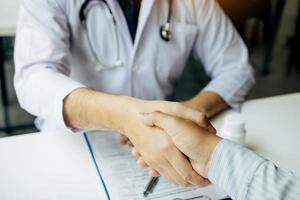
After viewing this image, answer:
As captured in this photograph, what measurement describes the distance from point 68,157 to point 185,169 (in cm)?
30

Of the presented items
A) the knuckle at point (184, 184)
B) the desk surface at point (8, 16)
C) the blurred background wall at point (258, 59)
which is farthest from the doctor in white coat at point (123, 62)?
the blurred background wall at point (258, 59)

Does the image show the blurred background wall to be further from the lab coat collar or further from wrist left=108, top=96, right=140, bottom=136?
wrist left=108, top=96, right=140, bottom=136

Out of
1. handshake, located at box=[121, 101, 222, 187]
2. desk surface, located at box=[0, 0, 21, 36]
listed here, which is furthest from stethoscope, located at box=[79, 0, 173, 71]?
desk surface, located at box=[0, 0, 21, 36]

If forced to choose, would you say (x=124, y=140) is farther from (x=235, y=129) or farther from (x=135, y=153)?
(x=235, y=129)

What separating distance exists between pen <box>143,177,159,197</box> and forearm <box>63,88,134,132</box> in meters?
0.15

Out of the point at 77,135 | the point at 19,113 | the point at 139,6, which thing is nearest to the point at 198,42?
the point at 139,6

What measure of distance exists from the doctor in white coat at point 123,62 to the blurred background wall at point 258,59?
78 centimetres

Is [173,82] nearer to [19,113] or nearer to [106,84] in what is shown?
[106,84]

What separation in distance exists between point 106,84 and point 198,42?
0.36 metres

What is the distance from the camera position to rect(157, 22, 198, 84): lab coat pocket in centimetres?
121

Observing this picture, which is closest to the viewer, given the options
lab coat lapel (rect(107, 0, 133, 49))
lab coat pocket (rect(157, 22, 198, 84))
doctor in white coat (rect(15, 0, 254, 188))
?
doctor in white coat (rect(15, 0, 254, 188))

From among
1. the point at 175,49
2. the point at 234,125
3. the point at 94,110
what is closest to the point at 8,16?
the point at 175,49

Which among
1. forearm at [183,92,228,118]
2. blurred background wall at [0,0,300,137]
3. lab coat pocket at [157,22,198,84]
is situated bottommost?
blurred background wall at [0,0,300,137]

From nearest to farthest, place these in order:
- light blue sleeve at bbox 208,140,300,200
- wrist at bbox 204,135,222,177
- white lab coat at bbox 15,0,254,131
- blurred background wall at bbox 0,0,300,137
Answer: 1. light blue sleeve at bbox 208,140,300,200
2. wrist at bbox 204,135,222,177
3. white lab coat at bbox 15,0,254,131
4. blurred background wall at bbox 0,0,300,137
